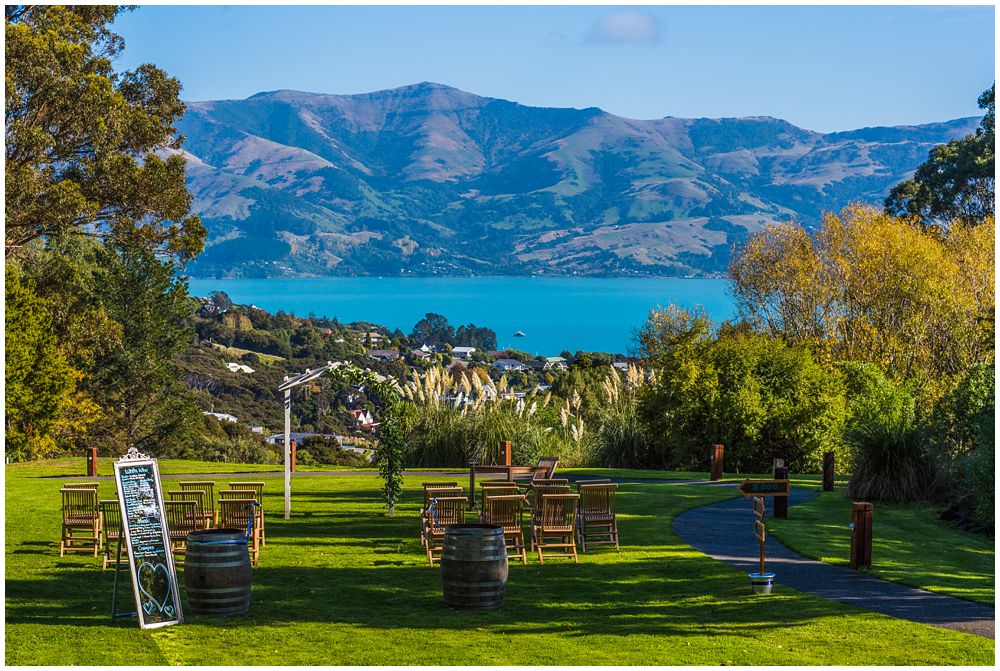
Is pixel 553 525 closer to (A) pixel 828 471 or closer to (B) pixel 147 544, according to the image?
(B) pixel 147 544

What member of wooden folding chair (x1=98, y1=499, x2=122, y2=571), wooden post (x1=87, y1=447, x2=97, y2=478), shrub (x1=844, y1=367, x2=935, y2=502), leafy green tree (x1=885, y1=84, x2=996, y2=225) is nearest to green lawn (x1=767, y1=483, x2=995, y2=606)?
shrub (x1=844, y1=367, x2=935, y2=502)

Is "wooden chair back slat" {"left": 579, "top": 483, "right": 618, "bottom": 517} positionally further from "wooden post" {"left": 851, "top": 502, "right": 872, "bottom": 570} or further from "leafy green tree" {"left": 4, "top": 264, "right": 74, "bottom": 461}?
"leafy green tree" {"left": 4, "top": 264, "right": 74, "bottom": 461}

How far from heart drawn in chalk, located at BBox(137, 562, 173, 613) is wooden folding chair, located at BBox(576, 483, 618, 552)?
20.3 feet

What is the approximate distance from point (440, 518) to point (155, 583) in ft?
16.4

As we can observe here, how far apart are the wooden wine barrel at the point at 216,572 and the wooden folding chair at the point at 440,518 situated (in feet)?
11.4

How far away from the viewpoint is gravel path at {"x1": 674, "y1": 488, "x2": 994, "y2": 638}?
11820mm

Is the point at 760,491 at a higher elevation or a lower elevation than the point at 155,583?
higher

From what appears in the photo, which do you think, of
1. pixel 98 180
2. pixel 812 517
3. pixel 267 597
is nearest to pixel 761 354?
pixel 812 517

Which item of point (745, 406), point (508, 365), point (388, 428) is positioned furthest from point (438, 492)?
point (508, 365)

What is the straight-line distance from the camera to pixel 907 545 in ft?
54.5

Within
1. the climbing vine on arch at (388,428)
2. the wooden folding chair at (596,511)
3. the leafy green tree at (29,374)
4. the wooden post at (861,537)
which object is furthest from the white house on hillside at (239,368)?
the wooden post at (861,537)

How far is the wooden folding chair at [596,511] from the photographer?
15.8m

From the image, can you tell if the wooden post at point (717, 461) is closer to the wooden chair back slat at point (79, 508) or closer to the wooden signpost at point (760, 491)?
the wooden signpost at point (760, 491)

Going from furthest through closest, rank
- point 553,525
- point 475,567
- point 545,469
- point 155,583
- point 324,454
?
point 324,454 → point 545,469 → point 553,525 → point 475,567 → point 155,583
